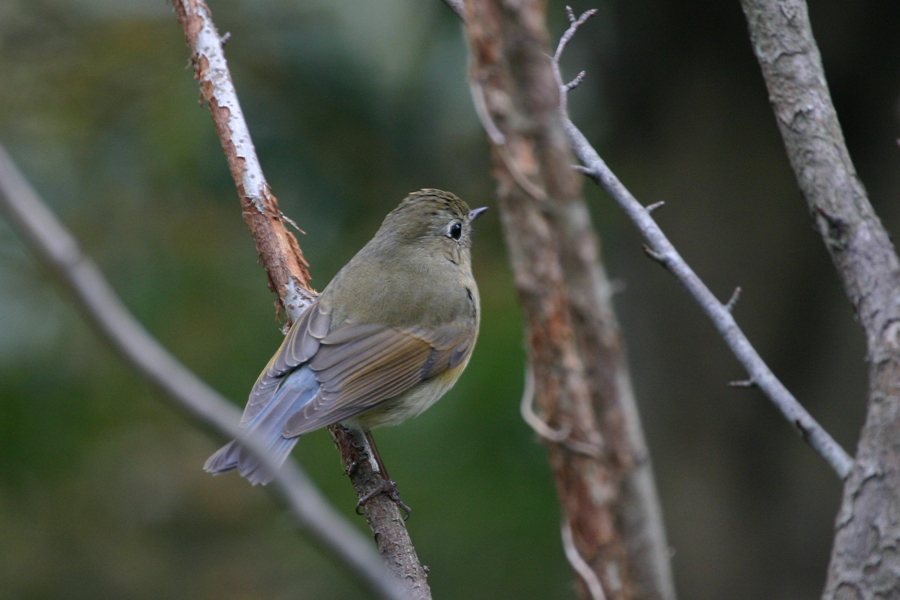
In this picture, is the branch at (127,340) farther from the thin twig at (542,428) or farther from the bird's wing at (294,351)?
the bird's wing at (294,351)

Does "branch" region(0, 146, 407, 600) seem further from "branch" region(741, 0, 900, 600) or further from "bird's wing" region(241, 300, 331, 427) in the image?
"bird's wing" region(241, 300, 331, 427)

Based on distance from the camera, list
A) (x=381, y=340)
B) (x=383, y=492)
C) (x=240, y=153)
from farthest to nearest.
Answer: (x=381, y=340) < (x=240, y=153) < (x=383, y=492)

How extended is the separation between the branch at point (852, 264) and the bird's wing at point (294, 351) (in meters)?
2.10

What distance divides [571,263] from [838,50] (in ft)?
14.2

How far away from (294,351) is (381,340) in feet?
1.45

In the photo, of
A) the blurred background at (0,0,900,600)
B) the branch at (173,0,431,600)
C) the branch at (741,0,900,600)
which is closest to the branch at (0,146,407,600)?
the branch at (741,0,900,600)

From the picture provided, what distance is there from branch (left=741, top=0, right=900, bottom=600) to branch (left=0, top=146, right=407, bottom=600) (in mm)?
1228

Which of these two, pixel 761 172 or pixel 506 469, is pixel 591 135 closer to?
pixel 761 172

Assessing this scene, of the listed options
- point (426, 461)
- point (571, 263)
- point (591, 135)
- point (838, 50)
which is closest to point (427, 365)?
point (426, 461)

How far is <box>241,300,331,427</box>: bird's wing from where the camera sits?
11.9 feet

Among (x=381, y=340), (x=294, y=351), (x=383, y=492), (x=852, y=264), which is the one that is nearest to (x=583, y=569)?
(x=852, y=264)

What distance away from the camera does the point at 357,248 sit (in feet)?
17.0

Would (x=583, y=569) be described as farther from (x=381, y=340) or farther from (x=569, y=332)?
(x=381, y=340)

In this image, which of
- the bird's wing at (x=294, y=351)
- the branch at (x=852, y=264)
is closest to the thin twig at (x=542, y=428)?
the branch at (x=852, y=264)
